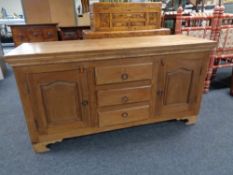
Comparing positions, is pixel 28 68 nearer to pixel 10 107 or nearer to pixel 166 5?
pixel 10 107

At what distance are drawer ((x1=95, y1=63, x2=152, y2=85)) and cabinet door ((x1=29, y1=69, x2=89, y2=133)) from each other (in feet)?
0.37

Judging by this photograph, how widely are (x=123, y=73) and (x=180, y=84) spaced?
0.52 meters

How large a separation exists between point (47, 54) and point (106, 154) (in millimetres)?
844

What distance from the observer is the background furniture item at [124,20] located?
167 cm

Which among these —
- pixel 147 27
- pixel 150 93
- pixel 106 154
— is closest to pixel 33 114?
pixel 106 154

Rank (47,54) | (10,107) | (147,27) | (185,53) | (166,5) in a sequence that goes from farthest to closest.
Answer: (166,5) < (10,107) < (147,27) < (185,53) < (47,54)

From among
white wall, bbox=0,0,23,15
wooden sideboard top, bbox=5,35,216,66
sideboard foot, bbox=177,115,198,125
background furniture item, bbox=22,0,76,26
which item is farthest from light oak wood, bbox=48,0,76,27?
white wall, bbox=0,0,23,15

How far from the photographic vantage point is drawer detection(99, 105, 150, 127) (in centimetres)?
141

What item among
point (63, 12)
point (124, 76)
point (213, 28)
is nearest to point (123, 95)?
point (124, 76)

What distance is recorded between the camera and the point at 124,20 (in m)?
1.75

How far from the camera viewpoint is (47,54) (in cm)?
109

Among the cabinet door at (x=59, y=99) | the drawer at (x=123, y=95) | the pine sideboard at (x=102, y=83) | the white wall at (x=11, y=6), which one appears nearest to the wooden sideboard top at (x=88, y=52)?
the pine sideboard at (x=102, y=83)

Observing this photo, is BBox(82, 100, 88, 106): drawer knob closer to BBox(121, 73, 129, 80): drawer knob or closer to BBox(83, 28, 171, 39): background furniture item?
BBox(121, 73, 129, 80): drawer knob

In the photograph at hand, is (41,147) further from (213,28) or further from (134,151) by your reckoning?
(213,28)
